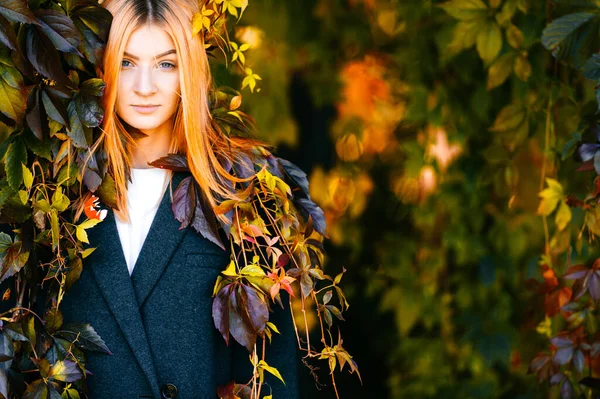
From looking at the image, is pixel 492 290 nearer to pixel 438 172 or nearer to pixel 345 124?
pixel 438 172

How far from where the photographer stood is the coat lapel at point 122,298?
145 cm

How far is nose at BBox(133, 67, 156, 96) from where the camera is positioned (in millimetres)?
1454

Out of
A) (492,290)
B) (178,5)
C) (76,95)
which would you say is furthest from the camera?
(492,290)

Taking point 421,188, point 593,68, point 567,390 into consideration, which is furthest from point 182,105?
point 421,188

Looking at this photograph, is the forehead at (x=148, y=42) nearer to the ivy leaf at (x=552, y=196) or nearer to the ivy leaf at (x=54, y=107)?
the ivy leaf at (x=54, y=107)

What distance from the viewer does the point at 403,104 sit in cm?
317

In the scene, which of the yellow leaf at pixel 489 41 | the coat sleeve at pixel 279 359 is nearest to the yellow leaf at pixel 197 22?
the coat sleeve at pixel 279 359

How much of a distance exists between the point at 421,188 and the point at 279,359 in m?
1.62

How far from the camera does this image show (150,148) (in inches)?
60.7

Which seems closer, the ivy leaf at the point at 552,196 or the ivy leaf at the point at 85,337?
the ivy leaf at the point at 85,337

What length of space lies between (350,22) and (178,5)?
1873 mm

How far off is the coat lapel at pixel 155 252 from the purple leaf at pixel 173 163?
68mm

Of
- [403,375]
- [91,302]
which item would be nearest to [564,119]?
[91,302]

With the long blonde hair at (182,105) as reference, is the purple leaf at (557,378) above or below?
below
